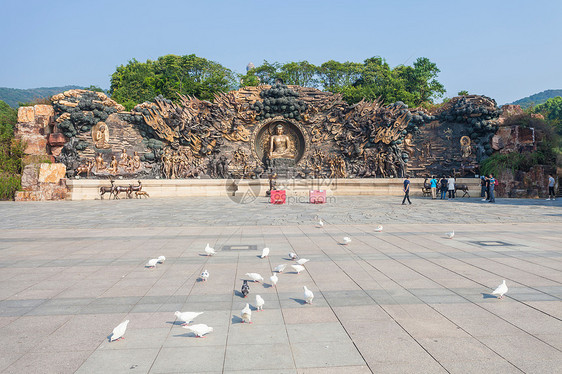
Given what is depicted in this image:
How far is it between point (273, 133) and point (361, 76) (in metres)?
31.9

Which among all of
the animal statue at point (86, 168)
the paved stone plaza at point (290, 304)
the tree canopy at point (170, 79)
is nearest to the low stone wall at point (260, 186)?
the animal statue at point (86, 168)

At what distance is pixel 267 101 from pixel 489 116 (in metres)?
20.1

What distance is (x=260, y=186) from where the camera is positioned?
2895 centimetres

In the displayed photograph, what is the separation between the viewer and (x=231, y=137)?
3462cm

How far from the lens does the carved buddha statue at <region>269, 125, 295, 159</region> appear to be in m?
35.1

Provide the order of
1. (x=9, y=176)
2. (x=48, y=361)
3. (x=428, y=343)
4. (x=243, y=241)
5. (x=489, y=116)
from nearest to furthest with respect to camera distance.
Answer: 1. (x=48, y=361)
2. (x=428, y=343)
3. (x=243, y=241)
4. (x=9, y=176)
5. (x=489, y=116)

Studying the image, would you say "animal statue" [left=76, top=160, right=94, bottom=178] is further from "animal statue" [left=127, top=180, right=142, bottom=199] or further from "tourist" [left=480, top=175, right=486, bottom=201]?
"tourist" [left=480, top=175, right=486, bottom=201]

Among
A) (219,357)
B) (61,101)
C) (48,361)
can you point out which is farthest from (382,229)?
(61,101)

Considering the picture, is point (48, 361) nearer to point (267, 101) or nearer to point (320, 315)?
point (320, 315)

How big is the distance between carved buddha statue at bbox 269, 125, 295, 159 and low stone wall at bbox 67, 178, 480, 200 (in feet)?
18.5

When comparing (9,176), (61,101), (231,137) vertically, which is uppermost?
(61,101)

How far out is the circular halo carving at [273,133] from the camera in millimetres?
35312

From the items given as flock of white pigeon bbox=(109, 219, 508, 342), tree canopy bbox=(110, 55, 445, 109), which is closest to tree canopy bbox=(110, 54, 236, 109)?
tree canopy bbox=(110, 55, 445, 109)

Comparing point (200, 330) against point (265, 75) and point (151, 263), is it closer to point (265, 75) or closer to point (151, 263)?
point (151, 263)
